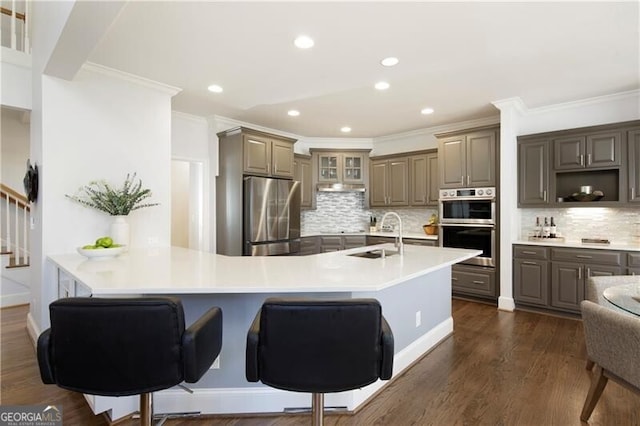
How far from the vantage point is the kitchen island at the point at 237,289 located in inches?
63.7

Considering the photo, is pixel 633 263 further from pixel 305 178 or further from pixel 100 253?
pixel 100 253

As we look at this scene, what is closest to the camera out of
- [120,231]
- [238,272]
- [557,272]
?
[238,272]

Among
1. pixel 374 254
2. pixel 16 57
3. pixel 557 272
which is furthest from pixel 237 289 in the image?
pixel 557 272

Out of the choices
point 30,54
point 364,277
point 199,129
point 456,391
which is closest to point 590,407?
point 456,391

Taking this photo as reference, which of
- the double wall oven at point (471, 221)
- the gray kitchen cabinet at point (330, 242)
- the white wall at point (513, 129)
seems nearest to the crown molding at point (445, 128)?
the white wall at point (513, 129)

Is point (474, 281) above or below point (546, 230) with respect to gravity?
below

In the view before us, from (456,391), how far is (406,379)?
0.35 metres

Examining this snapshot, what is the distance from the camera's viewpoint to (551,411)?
2031 mm

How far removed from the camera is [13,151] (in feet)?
16.0

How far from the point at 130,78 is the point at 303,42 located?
1.84 m

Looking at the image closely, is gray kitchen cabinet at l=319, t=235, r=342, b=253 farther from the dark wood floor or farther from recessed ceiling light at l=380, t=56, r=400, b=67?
recessed ceiling light at l=380, t=56, r=400, b=67

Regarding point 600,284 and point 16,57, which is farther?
point 16,57

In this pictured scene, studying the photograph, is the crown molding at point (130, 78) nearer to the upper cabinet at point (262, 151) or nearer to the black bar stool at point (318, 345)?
the upper cabinet at point (262, 151)

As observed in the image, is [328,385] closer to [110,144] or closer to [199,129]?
[110,144]
